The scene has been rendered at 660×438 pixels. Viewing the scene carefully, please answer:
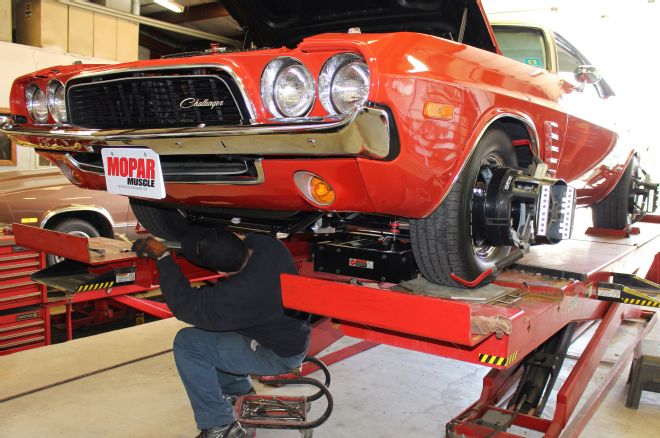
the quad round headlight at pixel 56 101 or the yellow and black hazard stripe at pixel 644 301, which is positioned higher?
the quad round headlight at pixel 56 101

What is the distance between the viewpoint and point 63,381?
3.22m

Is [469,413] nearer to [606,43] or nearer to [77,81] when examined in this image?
[77,81]

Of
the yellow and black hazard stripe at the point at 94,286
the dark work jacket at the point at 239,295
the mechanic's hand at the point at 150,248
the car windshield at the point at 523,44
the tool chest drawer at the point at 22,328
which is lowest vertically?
the tool chest drawer at the point at 22,328

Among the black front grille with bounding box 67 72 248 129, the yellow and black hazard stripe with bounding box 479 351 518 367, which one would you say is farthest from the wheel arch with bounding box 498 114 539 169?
the black front grille with bounding box 67 72 248 129

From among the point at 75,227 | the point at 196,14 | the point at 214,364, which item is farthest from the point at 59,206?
the point at 196,14

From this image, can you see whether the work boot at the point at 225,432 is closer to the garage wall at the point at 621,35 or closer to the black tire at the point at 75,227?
the black tire at the point at 75,227

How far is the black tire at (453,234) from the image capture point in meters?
1.88

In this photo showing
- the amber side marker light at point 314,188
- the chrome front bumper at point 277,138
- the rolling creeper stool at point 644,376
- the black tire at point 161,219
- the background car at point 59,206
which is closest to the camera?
the chrome front bumper at point 277,138

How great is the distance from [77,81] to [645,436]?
2962 millimetres

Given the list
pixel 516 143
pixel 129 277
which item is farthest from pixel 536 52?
pixel 129 277

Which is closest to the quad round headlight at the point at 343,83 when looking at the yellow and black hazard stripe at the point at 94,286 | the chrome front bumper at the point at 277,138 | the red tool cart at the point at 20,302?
the chrome front bumper at the point at 277,138

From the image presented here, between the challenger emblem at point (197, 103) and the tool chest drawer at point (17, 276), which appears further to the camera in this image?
the tool chest drawer at point (17, 276)

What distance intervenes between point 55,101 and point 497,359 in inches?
77.0

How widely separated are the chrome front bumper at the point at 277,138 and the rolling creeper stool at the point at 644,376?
2.28 m
